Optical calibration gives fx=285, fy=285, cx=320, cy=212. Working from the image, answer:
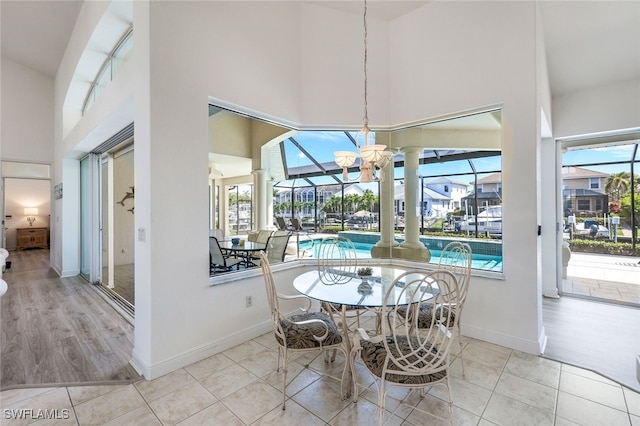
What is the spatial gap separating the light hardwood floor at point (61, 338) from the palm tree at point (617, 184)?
614 centimetres

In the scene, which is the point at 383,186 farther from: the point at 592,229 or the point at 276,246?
the point at 592,229

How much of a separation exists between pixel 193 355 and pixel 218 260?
0.94 m

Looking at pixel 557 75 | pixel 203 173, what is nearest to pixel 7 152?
pixel 203 173

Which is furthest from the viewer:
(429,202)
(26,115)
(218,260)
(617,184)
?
(26,115)

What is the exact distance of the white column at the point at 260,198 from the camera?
3918 millimetres

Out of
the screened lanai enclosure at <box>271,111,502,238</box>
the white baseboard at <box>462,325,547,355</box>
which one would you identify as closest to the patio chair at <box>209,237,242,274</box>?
the screened lanai enclosure at <box>271,111,502,238</box>

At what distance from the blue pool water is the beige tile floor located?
96 cm

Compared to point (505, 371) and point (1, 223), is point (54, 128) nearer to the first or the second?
point (1, 223)

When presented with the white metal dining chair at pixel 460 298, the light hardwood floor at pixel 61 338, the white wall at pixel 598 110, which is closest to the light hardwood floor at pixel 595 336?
the white metal dining chair at pixel 460 298

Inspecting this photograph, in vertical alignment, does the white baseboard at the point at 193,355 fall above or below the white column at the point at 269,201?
below

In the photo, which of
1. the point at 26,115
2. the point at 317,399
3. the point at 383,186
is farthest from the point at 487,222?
the point at 26,115

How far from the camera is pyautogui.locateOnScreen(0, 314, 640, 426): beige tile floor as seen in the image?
1.87 metres

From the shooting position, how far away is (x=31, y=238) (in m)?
8.91

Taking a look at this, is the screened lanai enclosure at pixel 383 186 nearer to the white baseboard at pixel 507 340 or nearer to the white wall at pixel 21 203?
the white baseboard at pixel 507 340
